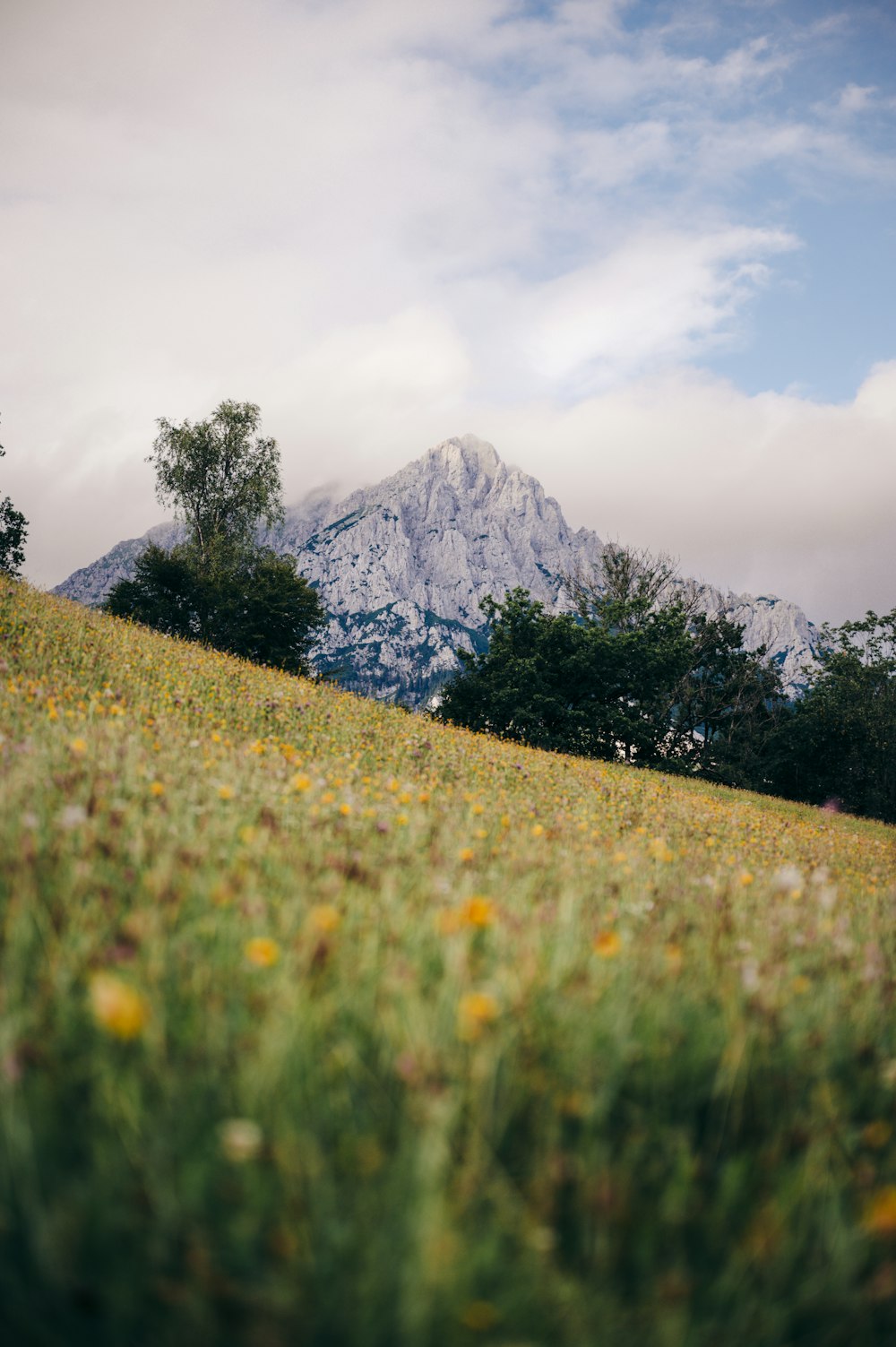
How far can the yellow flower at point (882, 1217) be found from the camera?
4.77 ft

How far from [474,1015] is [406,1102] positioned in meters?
0.27

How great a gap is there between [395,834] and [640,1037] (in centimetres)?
238

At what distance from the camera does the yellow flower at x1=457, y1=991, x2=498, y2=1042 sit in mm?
1733

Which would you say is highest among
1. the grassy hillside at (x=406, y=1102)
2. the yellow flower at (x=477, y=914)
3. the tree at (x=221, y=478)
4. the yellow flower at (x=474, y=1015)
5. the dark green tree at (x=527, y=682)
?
the tree at (x=221, y=478)

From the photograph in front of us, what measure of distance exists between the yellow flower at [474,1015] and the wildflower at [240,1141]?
581 mm

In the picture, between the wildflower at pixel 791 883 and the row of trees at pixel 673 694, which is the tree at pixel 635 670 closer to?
the row of trees at pixel 673 694

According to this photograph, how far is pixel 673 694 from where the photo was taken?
43.0m

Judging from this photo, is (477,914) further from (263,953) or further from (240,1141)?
(240,1141)

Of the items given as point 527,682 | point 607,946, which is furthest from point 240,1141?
point 527,682

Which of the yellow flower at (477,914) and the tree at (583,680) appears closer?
the yellow flower at (477,914)

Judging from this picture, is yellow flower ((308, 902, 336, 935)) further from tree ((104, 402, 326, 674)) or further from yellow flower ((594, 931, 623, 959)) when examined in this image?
tree ((104, 402, 326, 674))

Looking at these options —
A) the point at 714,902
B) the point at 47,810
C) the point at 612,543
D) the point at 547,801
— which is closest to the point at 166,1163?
the point at 47,810

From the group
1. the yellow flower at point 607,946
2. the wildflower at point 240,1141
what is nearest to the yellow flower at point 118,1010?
the wildflower at point 240,1141

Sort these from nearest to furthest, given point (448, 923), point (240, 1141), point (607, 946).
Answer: point (240, 1141), point (448, 923), point (607, 946)
